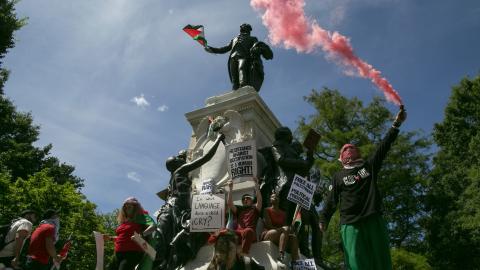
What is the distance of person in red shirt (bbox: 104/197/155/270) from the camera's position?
221 inches

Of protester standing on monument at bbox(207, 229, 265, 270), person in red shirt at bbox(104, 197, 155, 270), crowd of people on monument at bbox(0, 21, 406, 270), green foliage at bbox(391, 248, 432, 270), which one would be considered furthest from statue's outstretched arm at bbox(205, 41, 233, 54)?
green foliage at bbox(391, 248, 432, 270)

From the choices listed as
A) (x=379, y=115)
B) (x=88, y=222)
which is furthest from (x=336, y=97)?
(x=88, y=222)

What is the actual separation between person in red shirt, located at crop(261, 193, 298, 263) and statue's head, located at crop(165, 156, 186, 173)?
2.21 m

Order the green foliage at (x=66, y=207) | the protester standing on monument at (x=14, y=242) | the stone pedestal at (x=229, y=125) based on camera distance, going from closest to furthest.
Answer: the protester standing on monument at (x=14, y=242) < the stone pedestal at (x=229, y=125) < the green foliage at (x=66, y=207)

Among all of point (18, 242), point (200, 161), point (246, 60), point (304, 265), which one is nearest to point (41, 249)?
point (18, 242)

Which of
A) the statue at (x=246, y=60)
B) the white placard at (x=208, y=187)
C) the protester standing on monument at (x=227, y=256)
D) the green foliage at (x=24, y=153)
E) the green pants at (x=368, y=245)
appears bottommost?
the protester standing on monument at (x=227, y=256)

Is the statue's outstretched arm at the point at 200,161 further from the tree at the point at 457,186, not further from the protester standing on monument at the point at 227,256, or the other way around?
the tree at the point at 457,186

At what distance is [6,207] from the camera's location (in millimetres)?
20266

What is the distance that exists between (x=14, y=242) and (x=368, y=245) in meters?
4.74

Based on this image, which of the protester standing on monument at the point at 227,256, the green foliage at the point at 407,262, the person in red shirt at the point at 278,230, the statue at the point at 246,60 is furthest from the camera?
the green foliage at the point at 407,262

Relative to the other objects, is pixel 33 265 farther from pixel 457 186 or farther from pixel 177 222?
pixel 457 186

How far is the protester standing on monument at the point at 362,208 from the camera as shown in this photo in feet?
15.6

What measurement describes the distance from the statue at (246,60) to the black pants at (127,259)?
207 inches

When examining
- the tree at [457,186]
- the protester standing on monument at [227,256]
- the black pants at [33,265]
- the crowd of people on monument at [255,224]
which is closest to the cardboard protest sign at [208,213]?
the crowd of people on monument at [255,224]
